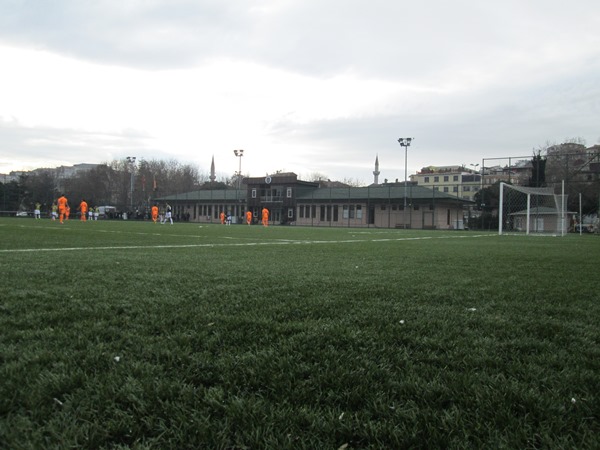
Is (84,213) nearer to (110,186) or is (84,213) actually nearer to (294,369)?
(294,369)

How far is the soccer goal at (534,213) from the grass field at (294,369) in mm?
31038

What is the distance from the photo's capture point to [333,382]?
7.79 ft

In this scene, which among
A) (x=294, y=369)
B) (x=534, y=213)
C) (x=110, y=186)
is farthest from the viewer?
(x=110, y=186)

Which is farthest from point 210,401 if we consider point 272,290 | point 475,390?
point 272,290

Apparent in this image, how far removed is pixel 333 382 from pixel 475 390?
69 cm

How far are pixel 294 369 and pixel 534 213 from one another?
126 ft

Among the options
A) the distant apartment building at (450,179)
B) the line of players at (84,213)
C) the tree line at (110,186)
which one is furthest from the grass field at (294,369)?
the distant apartment building at (450,179)

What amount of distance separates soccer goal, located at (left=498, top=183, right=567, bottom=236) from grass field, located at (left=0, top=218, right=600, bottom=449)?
102 ft

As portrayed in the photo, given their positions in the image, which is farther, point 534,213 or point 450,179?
point 450,179

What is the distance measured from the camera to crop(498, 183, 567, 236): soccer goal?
32969 mm

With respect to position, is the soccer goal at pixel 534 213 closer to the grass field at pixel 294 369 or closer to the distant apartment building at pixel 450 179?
the grass field at pixel 294 369

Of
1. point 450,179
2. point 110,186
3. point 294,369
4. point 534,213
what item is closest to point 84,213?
point 534,213

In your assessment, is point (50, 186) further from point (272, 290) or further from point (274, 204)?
point (272, 290)

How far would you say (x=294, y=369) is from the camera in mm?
2539
